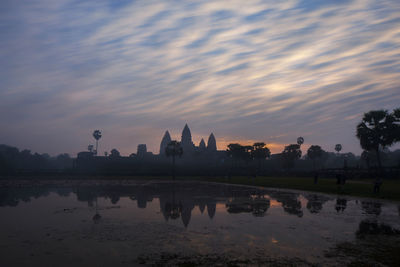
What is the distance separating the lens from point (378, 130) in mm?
56281

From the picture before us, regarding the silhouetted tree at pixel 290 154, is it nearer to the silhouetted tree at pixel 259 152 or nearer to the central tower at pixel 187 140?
the silhouetted tree at pixel 259 152

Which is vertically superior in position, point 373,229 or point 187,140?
point 187,140

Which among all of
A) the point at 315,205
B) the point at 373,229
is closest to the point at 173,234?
the point at 373,229

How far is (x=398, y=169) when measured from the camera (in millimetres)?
48406

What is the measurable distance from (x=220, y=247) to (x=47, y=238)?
7068 mm

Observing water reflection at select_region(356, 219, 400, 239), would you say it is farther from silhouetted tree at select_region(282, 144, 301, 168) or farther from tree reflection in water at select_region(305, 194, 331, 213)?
silhouetted tree at select_region(282, 144, 301, 168)

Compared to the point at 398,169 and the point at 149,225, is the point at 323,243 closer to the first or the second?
the point at 149,225

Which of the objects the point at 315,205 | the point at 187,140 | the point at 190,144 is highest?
the point at 187,140

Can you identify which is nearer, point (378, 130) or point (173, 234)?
point (173, 234)

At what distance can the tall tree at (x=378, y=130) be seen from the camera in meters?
55.0

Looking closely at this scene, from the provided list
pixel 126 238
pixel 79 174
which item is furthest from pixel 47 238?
pixel 79 174

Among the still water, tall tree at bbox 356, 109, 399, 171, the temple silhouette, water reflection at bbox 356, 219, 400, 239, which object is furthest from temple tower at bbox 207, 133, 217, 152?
water reflection at bbox 356, 219, 400, 239

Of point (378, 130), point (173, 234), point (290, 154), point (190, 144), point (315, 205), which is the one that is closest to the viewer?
point (173, 234)

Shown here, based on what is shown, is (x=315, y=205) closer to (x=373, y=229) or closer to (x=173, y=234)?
(x=373, y=229)
